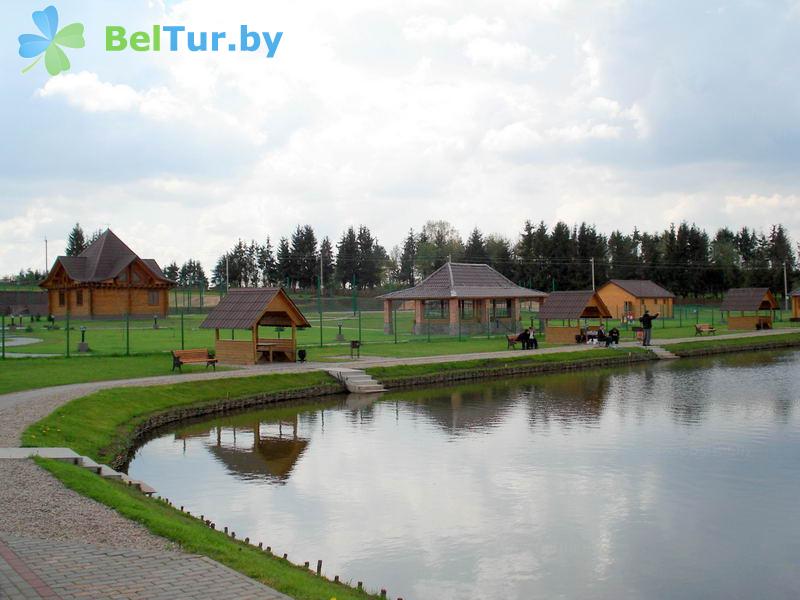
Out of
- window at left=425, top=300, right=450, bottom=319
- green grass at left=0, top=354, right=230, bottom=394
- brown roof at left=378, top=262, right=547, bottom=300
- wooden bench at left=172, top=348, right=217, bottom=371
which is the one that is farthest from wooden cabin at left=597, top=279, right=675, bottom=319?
green grass at left=0, top=354, right=230, bottom=394

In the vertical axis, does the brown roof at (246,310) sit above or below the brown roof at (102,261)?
below

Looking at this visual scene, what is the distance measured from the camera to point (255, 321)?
108 feet

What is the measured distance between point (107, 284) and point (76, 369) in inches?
1740

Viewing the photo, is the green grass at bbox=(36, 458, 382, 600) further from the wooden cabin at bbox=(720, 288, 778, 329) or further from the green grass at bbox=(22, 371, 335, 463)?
the wooden cabin at bbox=(720, 288, 778, 329)

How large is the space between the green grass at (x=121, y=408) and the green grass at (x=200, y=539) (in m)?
3.85

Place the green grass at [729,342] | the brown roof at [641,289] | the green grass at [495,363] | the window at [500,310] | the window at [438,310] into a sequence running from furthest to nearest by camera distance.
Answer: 1. the brown roof at [641,289]
2. the window at [500,310]
3. the window at [438,310]
4. the green grass at [729,342]
5. the green grass at [495,363]

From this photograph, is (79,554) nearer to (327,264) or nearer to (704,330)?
(704,330)

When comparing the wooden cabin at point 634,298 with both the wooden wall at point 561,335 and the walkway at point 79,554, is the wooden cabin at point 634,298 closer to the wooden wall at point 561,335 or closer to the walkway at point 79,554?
the wooden wall at point 561,335

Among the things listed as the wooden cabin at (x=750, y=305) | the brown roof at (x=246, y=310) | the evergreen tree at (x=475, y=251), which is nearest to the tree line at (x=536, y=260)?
the evergreen tree at (x=475, y=251)

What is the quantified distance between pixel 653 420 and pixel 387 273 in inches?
4486

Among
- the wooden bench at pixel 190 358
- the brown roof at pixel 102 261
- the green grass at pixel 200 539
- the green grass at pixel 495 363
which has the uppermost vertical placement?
the brown roof at pixel 102 261

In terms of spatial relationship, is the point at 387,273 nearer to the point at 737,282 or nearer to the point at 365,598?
the point at 737,282

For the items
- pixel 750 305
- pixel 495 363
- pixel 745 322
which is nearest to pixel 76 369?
pixel 495 363

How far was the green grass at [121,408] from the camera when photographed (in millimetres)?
17703
